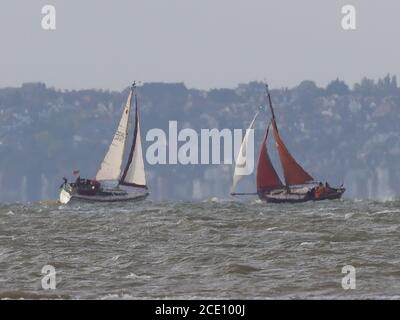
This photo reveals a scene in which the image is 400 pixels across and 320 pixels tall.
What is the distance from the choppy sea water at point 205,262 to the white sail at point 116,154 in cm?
5836

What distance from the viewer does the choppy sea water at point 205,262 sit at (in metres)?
28.5

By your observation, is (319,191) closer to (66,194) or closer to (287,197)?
(287,197)

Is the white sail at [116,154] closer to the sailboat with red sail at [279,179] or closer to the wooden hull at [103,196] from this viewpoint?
the wooden hull at [103,196]

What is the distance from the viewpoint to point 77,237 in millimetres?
48594

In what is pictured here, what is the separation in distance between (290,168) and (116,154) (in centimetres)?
1777

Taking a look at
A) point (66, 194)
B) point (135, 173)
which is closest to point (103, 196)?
point (66, 194)

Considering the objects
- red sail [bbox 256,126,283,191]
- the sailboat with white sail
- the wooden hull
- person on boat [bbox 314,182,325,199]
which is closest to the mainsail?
red sail [bbox 256,126,283,191]

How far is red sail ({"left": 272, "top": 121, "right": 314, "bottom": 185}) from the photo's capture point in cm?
11669

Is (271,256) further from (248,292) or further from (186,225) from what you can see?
(186,225)

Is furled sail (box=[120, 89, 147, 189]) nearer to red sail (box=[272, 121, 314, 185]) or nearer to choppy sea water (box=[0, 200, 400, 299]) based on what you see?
red sail (box=[272, 121, 314, 185])

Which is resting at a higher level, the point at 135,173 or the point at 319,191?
the point at 135,173

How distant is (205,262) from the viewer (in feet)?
116

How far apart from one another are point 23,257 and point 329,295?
13.7 m
